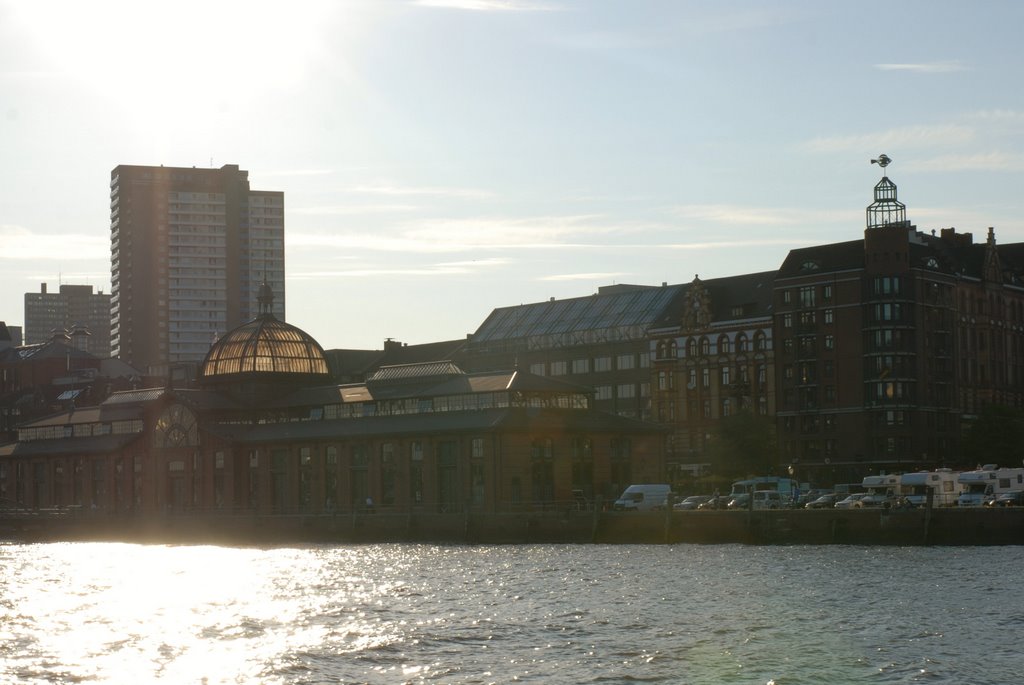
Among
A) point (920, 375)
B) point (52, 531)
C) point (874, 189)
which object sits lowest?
point (52, 531)

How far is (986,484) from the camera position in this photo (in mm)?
129750

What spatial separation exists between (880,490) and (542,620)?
7819 centimetres

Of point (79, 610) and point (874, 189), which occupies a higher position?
point (874, 189)

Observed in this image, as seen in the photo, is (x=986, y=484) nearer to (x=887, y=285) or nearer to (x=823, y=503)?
(x=823, y=503)

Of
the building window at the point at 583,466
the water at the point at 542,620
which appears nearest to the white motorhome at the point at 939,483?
the water at the point at 542,620

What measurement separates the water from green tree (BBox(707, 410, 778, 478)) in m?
58.8

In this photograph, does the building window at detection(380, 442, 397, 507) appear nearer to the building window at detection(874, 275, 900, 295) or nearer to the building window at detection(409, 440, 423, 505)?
the building window at detection(409, 440, 423, 505)

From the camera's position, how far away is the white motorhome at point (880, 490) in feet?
412

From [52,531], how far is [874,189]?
313ft

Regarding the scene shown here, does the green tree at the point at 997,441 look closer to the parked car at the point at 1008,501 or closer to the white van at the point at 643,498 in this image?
the white van at the point at 643,498

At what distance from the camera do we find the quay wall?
109 meters

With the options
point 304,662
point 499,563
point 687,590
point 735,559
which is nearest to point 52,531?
point 499,563

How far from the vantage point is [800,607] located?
76.8 m

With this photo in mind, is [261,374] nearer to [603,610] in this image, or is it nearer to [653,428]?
[653,428]
